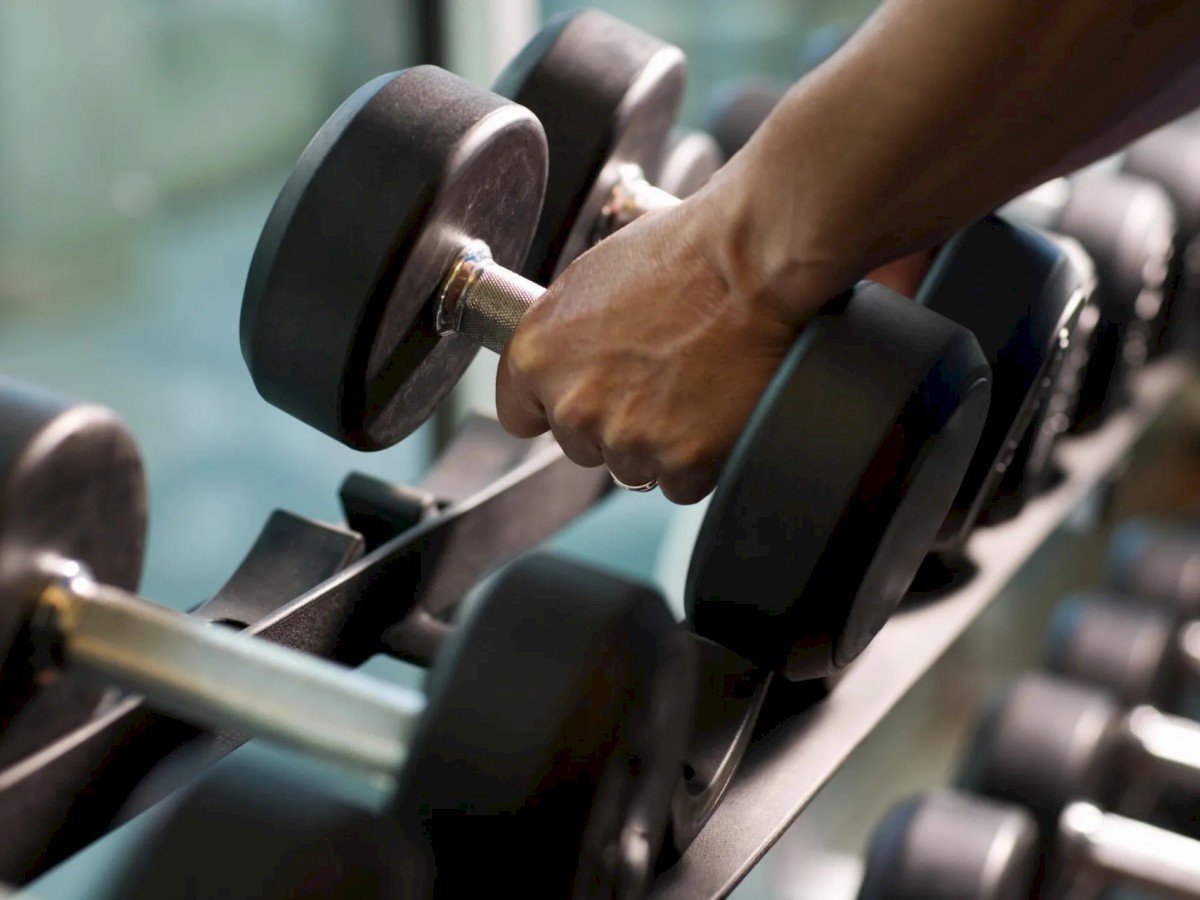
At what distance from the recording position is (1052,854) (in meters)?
1.29

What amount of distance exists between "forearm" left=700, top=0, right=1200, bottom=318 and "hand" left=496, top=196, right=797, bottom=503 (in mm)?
21

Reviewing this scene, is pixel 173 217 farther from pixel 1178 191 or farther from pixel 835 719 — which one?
pixel 835 719

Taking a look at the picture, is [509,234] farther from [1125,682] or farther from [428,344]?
[1125,682]

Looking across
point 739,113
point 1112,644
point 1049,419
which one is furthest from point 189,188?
point 1049,419

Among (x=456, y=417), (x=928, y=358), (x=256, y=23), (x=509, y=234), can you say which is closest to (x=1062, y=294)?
(x=928, y=358)

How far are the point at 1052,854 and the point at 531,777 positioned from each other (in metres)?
0.84

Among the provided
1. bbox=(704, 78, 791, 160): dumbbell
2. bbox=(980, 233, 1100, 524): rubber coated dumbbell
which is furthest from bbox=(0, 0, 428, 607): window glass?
bbox=(980, 233, 1100, 524): rubber coated dumbbell

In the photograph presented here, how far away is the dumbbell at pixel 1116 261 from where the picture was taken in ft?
4.16

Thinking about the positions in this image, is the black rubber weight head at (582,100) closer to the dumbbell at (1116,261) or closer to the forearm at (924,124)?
the forearm at (924,124)

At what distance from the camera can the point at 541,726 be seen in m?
0.58

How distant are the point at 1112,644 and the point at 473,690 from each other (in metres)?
0.98

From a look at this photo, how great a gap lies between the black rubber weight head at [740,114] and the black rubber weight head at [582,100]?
297mm

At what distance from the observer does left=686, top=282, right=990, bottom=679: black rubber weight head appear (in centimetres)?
74

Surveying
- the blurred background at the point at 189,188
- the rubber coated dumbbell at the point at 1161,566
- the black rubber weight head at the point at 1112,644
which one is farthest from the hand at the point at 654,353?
the blurred background at the point at 189,188
